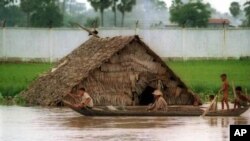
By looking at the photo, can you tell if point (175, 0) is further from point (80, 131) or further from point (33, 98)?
point (80, 131)

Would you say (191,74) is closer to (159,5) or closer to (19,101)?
(19,101)

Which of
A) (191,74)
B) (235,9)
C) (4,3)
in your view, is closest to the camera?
(191,74)

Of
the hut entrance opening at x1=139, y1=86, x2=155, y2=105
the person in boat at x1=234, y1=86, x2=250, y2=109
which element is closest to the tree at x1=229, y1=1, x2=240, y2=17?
the hut entrance opening at x1=139, y1=86, x2=155, y2=105

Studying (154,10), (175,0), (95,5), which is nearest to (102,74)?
(95,5)

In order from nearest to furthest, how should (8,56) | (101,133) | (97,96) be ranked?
(101,133), (97,96), (8,56)

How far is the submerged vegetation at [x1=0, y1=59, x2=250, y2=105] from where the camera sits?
2725cm

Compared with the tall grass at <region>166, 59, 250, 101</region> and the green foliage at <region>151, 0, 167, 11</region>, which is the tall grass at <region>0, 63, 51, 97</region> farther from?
the green foliage at <region>151, 0, 167, 11</region>

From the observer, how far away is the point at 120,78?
24.1 meters

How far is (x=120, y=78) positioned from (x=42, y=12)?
95.5ft

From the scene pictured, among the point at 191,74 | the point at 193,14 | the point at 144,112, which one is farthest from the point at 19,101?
the point at 193,14

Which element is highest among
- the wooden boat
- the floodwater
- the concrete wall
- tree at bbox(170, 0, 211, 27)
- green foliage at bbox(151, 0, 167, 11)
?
green foliage at bbox(151, 0, 167, 11)

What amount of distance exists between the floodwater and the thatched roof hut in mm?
1421

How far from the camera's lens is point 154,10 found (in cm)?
8969

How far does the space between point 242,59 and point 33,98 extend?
17.6 meters
